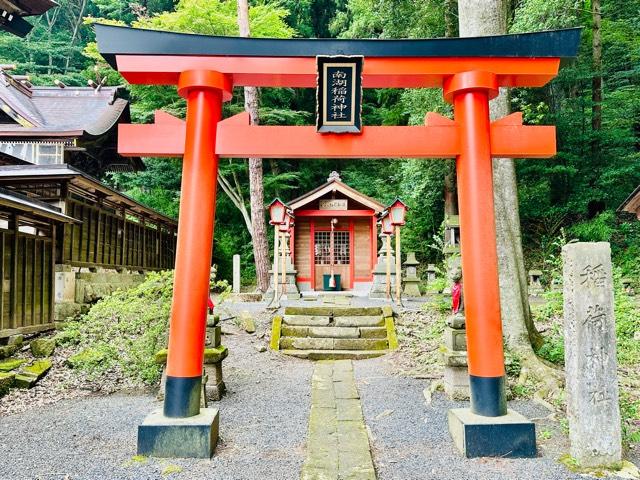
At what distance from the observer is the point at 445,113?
13.9 meters

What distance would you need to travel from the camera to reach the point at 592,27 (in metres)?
16.1

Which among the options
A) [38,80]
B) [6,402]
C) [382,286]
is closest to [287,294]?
[382,286]

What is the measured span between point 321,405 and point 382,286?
877 centimetres

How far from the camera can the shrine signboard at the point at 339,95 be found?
4152mm

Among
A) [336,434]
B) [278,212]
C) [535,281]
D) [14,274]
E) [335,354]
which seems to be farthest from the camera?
[535,281]

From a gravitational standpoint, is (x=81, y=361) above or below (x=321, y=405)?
above

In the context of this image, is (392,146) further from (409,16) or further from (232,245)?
(232,245)

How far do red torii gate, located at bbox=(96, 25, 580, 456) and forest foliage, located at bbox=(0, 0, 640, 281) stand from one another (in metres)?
8.42

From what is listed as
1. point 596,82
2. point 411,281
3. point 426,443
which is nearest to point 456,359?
point 426,443

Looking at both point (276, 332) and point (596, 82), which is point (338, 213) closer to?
point (276, 332)

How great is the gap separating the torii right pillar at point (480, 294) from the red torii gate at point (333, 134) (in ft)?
0.03

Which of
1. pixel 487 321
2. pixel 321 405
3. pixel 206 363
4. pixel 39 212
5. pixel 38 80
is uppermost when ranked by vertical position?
pixel 38 80

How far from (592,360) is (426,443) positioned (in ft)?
5.48

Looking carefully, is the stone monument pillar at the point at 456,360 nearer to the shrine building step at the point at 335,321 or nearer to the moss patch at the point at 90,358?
the shrine building step at the point at 335,321
